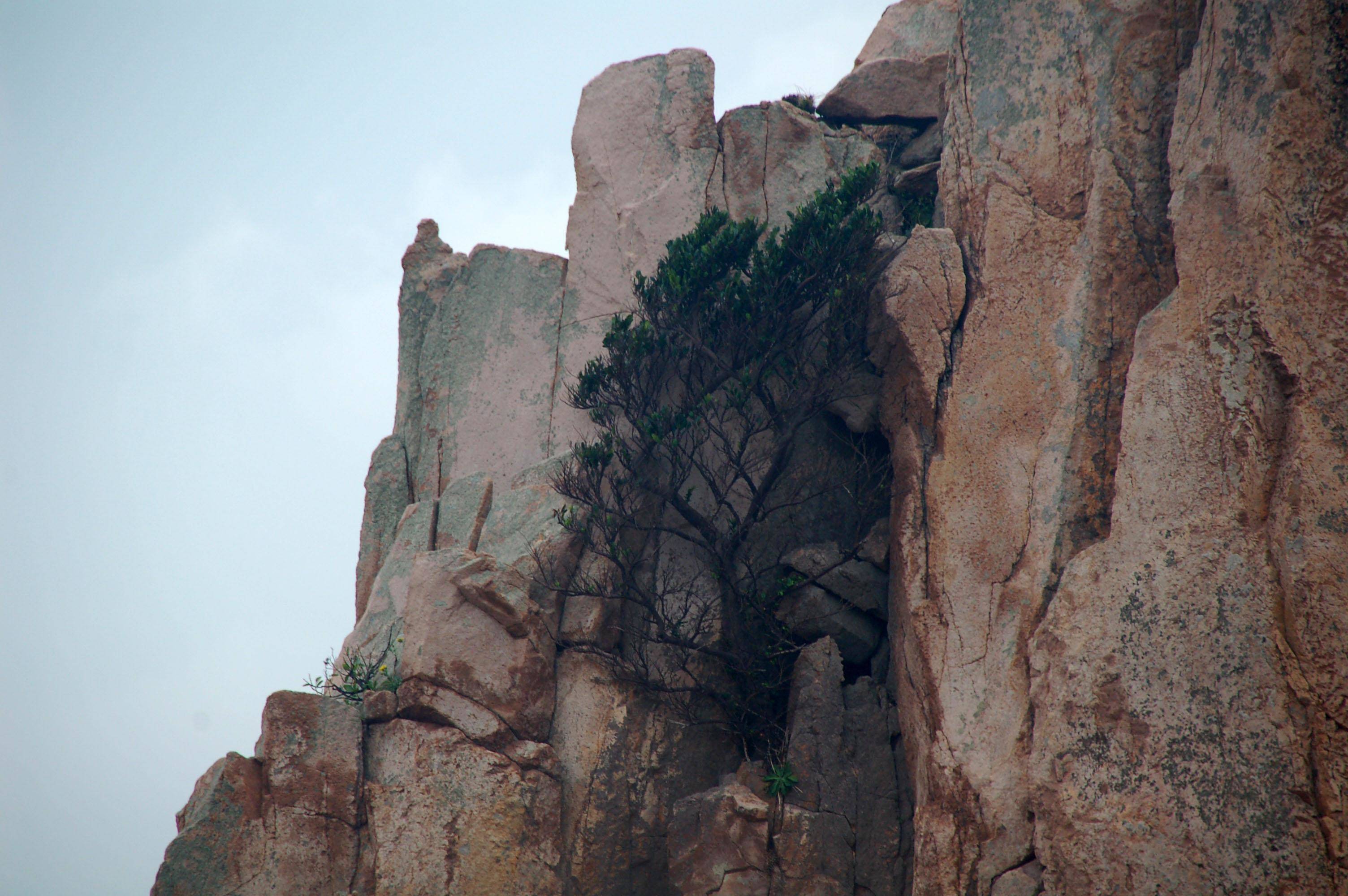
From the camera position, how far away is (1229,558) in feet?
27.3

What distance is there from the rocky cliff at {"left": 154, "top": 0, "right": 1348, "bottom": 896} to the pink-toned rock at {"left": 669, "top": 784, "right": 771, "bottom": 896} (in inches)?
1.3

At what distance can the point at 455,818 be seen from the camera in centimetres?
1080

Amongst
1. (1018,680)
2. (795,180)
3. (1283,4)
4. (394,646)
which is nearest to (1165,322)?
(1283,4)

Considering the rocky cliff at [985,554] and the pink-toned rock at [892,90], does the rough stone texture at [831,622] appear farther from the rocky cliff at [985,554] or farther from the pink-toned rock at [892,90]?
the pink-toned rock at [892,90]

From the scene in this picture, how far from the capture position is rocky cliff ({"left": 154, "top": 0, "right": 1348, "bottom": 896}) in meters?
8.16

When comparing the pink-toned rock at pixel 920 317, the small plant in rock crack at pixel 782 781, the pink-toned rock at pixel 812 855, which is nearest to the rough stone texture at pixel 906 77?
the pink-toned rock at pixel 920 317

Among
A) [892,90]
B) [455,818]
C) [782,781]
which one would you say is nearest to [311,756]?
[455,818]

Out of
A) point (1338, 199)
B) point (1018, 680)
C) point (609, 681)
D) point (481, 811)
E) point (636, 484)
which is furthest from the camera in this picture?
point (636, 484)

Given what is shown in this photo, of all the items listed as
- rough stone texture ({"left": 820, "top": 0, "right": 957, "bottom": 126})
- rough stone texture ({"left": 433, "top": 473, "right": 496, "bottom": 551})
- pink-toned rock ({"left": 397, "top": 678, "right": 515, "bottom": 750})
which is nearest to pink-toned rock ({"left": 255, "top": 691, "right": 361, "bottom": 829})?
pink-toned rock ({"left": 397, "top": 678, "right": 515, "bottom": 750})

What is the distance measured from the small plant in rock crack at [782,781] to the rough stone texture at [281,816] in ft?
13.9

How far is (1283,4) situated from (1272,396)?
3.27 metres

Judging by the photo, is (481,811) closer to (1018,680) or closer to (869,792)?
(869,792)

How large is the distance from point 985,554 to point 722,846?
3849mm

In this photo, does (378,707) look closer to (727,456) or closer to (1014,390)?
(727,456)
